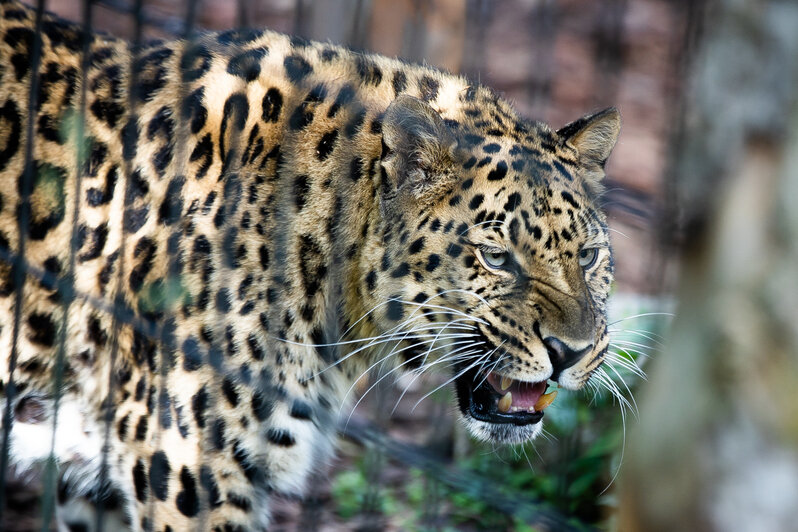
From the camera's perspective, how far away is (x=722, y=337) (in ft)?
3.80

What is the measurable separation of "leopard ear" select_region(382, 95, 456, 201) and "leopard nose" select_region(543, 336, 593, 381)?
29.1 inches

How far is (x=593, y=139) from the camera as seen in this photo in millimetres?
3842

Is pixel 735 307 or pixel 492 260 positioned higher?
pixel 492 260

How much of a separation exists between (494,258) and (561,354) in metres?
0.44

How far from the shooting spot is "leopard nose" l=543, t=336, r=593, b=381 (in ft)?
10.8

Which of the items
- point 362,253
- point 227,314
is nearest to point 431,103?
point 362,253

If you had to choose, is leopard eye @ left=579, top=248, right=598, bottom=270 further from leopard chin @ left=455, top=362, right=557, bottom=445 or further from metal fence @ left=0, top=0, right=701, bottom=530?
leopard chin @ left=455, top=362, right=557, bottom=445

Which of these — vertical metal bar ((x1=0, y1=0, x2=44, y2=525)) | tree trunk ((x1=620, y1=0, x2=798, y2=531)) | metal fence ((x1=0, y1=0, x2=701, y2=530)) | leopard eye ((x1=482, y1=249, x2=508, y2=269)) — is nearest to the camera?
tree trunk ((x1=620, y1=0, x2=798, y2=531))

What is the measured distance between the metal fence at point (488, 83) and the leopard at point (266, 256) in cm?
11

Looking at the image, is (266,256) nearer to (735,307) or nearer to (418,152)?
(418,152)

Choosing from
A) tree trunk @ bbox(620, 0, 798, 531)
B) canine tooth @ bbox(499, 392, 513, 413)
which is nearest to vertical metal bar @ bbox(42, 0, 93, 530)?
canine tooth @ bbox(499, 392, 513, 413)

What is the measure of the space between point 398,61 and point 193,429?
179cm

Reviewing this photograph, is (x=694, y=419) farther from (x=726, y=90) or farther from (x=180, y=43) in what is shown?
(x=180, y=43)

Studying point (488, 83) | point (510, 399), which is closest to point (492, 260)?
point (510, 399)
